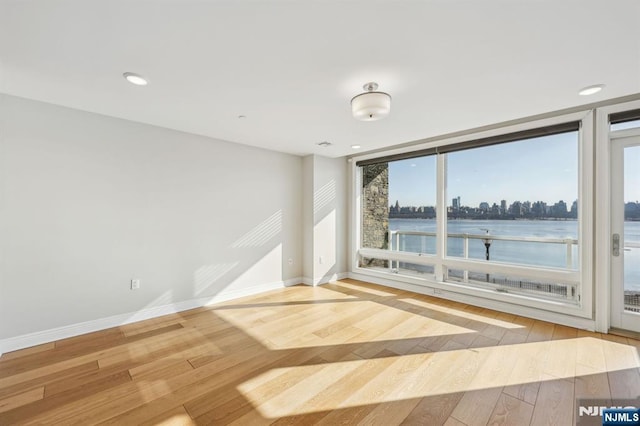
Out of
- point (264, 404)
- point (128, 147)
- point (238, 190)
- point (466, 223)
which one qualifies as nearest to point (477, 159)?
point (466, 223)

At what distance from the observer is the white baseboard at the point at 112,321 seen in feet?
8.61

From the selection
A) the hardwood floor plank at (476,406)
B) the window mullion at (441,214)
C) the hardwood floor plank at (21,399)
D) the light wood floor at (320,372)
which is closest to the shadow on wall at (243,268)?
the light wood floor at (320,372)

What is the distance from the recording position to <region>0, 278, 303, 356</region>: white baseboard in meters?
2.62

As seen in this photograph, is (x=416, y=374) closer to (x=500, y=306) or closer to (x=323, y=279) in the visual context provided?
(x=500, y=306)

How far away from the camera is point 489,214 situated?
13.4ft

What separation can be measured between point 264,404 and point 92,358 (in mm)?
1803

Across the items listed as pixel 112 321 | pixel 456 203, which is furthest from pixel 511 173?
pixel 112 321

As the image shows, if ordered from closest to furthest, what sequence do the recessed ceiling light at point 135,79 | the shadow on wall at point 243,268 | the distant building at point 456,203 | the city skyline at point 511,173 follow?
1. the recessed ceiling light at point 135,79
2. the city skyline at point 511,173
3. the shadow on wall at point 243,268
4. the distant building at point 456,203

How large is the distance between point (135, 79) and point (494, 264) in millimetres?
4627

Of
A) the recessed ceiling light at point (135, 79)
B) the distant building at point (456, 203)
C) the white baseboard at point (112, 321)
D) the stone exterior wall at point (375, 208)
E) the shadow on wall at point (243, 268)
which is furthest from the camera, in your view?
the stone exterior wall at point (375, 208)

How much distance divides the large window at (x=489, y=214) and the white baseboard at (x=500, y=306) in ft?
0.55

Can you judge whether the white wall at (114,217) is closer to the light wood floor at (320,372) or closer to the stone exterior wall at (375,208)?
the light wood floor at (320,372)

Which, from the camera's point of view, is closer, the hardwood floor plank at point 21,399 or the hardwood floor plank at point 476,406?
the hardwood floor plank at point 476,406

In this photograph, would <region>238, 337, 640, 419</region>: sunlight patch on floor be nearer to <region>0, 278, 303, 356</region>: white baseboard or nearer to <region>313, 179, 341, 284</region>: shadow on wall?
<region>0, 278, 303, 356</region>: white baseboard
